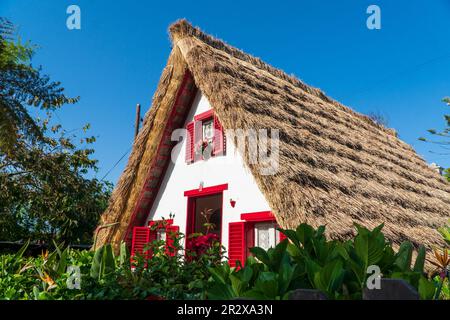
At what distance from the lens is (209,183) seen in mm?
7359

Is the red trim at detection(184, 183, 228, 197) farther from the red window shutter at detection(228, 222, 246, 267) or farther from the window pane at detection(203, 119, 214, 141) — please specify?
the window pane at detection(203, 119, 214, 141)

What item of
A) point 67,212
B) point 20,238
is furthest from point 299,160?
point 20,238

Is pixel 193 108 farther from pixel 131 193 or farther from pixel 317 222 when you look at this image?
pixel 317 222

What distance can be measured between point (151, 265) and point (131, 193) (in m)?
5.43

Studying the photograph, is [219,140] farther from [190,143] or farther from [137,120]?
[137,120]

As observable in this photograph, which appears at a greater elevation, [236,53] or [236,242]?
[236,53]

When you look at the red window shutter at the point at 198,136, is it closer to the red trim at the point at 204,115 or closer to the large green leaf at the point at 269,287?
the red trim at the point at 204,115

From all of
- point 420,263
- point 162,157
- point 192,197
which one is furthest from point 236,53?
point 420,263

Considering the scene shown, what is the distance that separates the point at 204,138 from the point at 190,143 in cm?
41

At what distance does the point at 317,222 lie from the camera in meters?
4.75

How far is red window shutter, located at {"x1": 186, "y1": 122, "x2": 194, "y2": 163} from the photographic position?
796 centimetres

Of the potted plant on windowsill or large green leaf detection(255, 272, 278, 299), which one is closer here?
large green leaf detection(255, 272, 278, 299)

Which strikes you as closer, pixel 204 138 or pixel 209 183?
pixel 209 183

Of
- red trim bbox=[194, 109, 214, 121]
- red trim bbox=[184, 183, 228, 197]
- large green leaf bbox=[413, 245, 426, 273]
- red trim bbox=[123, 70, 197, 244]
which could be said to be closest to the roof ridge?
red trim bbox=[123, 70, 197, 244]
